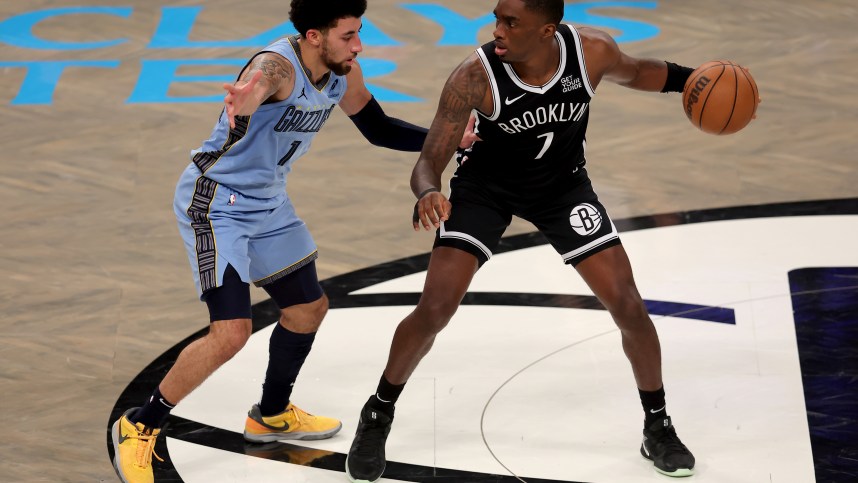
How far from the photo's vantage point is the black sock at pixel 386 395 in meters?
4.84

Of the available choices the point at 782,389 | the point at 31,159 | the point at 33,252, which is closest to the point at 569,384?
the point at 782,389

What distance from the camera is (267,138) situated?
15.3 feet

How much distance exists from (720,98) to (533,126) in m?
0.79

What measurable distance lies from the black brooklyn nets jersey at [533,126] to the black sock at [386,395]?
2.76 feet

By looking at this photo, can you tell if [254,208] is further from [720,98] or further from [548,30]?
[720,98]

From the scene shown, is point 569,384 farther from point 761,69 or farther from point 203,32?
point 203,32

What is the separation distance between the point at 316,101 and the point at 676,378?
6.66 ft

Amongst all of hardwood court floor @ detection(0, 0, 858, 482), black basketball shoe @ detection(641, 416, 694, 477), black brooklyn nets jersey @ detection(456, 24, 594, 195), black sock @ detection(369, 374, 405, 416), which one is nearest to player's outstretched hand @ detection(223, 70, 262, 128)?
black brooklyn nets jersey @ detection(456, 24, 594, 195)

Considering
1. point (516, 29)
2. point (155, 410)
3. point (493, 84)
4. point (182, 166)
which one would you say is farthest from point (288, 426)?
point (182, 166)

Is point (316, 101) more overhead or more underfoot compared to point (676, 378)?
more overhead

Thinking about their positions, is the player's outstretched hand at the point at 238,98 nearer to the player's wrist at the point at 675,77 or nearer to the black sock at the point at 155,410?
the black sock at the point at 155,410

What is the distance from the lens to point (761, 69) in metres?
Answer: 9.32

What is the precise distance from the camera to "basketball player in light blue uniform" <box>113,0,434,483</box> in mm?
4594

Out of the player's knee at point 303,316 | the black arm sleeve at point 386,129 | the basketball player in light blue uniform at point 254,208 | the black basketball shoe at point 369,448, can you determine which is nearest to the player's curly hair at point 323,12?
the basketball player in light blue uniform at point 254,208
